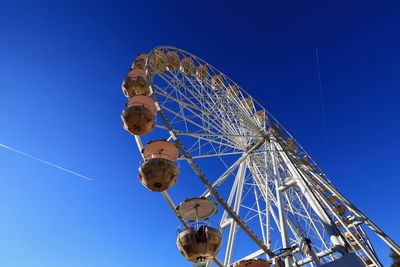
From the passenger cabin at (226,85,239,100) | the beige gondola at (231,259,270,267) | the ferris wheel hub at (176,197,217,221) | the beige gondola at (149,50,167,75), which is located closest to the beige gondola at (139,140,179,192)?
the ferris wheel hub at (176,197,217,221)

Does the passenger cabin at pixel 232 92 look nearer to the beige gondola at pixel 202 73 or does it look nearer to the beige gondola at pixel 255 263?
the beige gondola at pixel 202 73

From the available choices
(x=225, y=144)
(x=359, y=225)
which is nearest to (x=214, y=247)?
(x=225, y=144)

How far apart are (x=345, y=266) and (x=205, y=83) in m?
9.57

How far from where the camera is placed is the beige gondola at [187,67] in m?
13.4

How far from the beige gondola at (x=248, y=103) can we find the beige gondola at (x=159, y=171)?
25.6 feet

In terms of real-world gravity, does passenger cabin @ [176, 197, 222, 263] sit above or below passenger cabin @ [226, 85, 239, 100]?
below

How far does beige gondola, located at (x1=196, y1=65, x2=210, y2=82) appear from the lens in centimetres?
1380

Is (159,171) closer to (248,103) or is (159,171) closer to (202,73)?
(202,73)

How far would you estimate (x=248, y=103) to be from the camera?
15.0m

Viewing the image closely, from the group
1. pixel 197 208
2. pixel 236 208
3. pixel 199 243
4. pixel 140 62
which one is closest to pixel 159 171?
pixel 197 208

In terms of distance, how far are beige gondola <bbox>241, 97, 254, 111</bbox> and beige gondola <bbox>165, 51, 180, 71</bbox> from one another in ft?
12.7

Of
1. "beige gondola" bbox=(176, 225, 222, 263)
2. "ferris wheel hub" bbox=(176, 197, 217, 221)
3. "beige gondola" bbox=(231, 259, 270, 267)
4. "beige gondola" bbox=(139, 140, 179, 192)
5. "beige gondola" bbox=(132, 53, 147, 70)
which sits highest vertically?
"beige gondola" bbox=(132, 53, 147, 70)

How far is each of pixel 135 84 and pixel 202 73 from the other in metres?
5.00

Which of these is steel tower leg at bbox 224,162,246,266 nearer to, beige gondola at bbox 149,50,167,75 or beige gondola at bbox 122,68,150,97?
beige gondola at bbox 122,68,150,97
